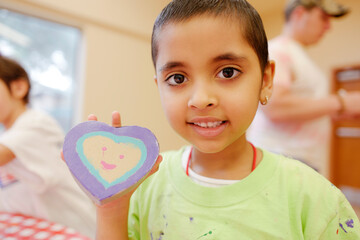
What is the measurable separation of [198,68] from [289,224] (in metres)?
0.34

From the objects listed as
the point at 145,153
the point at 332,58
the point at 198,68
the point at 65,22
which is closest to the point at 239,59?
the point at 198,68

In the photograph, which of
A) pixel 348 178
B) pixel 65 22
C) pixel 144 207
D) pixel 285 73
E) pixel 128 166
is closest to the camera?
pixel 128 166

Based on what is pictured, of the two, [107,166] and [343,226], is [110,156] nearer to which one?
[107,166]

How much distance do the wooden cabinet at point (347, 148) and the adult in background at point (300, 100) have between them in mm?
2963

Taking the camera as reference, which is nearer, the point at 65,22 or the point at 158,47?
the point at 158,47

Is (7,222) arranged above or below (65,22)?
below

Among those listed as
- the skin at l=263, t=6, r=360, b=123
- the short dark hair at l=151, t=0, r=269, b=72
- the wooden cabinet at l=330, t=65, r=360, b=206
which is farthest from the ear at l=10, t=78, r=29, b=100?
the wooden cabinet at l=330, t=65, r=360, b=206

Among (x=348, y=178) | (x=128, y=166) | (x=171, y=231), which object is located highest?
(x=128, y=166)

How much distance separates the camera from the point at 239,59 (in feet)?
1.59

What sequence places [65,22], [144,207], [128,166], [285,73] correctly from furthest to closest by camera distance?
[65,22] < [285,73] < [144,207] < [128,166]

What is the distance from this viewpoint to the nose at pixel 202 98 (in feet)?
1.51

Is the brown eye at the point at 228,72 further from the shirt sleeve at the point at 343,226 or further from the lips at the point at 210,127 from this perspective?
the shirt sleeve at the point at 343,226

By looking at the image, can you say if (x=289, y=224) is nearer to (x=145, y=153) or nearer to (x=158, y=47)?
Result: (x=145, y=153)

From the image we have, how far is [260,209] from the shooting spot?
513 millimetres
